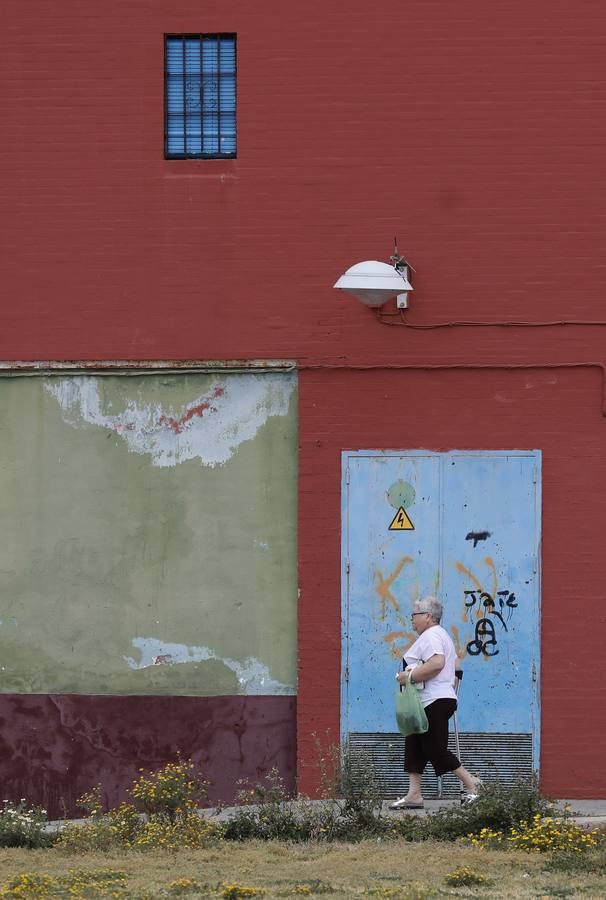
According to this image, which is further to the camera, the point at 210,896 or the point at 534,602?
the point at 534,602

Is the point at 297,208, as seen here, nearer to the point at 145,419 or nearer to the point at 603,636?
the point at 145,419

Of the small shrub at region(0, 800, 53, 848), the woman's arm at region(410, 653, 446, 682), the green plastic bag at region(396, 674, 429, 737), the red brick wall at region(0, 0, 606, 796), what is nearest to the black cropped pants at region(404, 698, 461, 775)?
the green plastic bag at region(396, 674, 429, 737)

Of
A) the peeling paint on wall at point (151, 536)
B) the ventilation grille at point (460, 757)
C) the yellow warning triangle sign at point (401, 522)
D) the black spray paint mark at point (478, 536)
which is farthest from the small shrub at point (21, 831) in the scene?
the black spray paint mark at point (478, 536)

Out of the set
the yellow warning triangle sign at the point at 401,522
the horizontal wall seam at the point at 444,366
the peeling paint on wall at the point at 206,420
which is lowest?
the yellow warning triangle sign at the point at 401,522

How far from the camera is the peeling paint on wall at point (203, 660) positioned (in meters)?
13.8

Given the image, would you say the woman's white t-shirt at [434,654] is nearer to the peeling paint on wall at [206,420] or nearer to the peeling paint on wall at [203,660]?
the peeling paint on wall at [203,660]

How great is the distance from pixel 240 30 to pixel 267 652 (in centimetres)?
533

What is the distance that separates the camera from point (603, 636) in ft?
44.3

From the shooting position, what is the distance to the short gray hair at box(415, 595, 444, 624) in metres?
12.6

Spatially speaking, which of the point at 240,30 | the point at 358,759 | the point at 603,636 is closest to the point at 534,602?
the point at 603,636

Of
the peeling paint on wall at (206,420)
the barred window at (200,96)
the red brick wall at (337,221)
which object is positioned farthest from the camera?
the barred window at (200,96)

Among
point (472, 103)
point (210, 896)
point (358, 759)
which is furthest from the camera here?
point (472, 103)

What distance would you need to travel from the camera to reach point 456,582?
13641 mm

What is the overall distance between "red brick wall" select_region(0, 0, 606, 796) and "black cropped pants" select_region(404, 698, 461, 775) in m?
1.26
